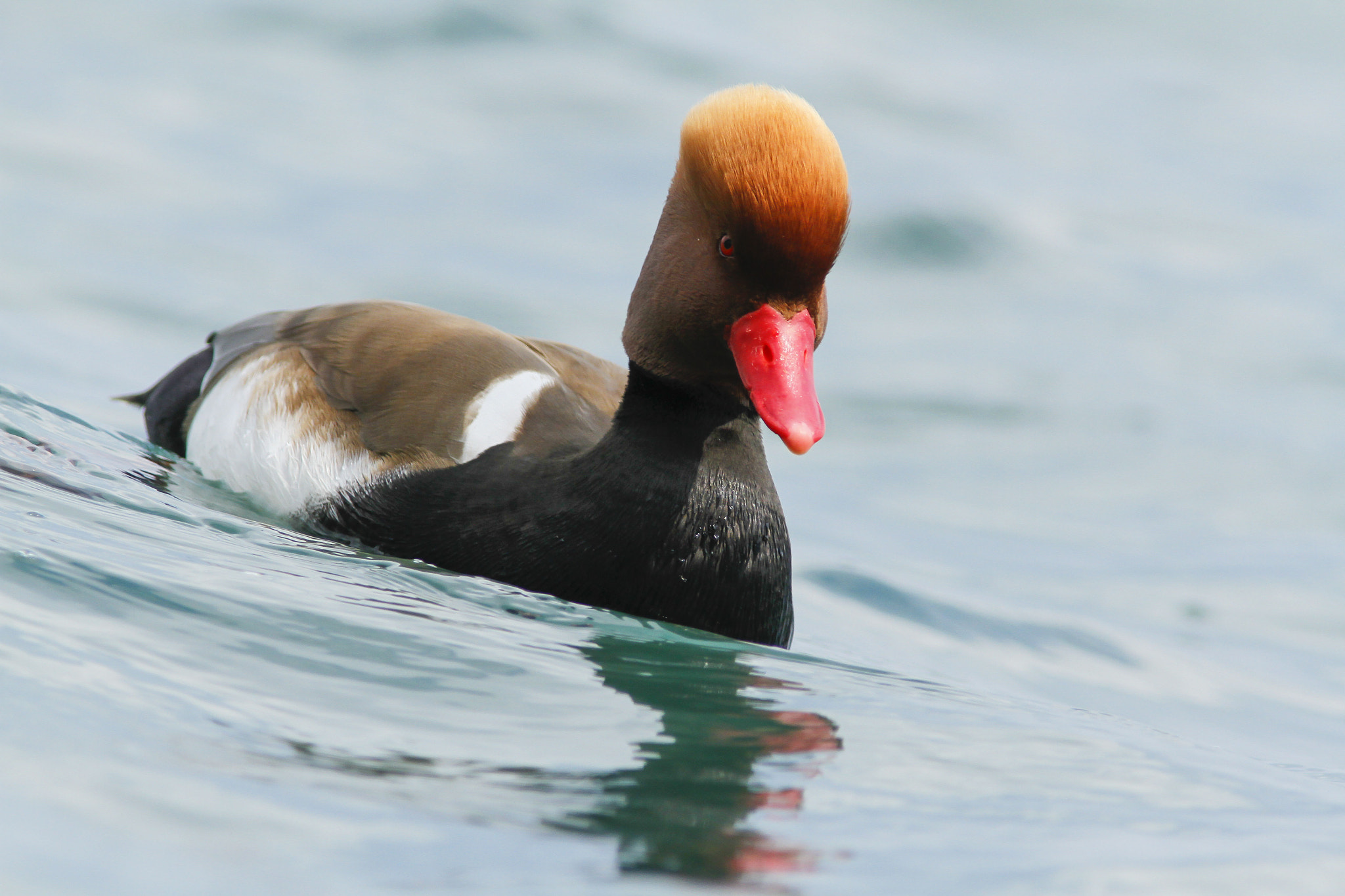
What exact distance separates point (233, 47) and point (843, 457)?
20.2ft

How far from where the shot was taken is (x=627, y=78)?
11375 mm

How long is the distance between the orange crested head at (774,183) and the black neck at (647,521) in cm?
43

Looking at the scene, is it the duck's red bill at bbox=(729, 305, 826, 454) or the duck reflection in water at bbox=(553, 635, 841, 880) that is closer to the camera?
the duck reflection in water at bbox=(553, 635, 841, 880)

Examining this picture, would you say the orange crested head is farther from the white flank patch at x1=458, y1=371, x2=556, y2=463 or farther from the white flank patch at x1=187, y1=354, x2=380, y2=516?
the white flank patch at x1=187, y1=354, x2=380, y2=516

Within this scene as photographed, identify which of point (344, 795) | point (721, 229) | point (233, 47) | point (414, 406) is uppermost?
point (233, 47)

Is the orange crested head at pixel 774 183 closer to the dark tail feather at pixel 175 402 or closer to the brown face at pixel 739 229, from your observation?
the brown face at pixel 739 229

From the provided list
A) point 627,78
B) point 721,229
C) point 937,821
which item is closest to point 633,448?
point 721,229

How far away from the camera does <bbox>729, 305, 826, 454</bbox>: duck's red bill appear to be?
10.5 feet

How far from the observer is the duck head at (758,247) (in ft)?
10.4

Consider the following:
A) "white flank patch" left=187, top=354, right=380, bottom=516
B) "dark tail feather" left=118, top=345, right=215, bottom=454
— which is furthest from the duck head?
"dark tail feather" left=118, top=345, right=215, bottom=454

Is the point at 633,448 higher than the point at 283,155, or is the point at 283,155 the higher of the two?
the point at 283,155

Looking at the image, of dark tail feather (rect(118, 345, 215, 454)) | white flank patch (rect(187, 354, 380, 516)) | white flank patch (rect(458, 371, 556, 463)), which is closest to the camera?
white flank patch (rect(458, 371, 556, 463))

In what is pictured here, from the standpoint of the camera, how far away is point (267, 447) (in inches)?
167

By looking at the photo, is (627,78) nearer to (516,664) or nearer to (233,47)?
(233,47)
